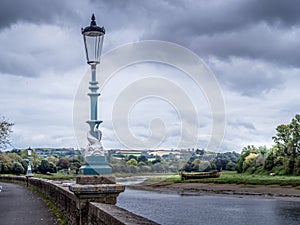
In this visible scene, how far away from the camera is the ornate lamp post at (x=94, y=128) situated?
791 cm

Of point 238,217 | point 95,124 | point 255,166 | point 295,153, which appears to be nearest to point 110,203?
point 95,124

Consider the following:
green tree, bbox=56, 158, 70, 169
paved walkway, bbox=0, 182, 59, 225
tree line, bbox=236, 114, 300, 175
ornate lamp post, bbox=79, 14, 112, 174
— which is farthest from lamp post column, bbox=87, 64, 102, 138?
green tree, bbox=56, 158, 70, 169

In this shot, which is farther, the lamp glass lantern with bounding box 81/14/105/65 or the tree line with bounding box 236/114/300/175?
the tree line with bounding box 236/114/300/175

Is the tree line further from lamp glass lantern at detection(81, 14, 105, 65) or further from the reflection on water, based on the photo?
lamp glass lantern at detection(81, 14, 105, 65)

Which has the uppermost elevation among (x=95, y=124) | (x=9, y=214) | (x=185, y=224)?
(x=95, y=124)

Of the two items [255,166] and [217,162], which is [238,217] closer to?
[255,166]

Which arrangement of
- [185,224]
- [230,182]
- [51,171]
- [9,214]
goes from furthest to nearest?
1. [51,171]
2. [230,182]
3. [185,224]
4. [9,214]

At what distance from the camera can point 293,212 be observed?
2870cm

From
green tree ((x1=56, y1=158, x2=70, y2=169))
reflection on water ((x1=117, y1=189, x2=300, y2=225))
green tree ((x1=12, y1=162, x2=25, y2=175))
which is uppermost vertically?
green tree ((x1=56, y1=158, x2=70, y2=169))

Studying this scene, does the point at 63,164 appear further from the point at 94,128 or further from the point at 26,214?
the point at 94,128

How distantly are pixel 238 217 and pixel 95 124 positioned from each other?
2103 cm

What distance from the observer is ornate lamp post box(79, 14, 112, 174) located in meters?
7.91

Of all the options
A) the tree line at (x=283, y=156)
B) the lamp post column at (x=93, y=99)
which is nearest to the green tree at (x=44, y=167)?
the tree line at (x=283, y=156)

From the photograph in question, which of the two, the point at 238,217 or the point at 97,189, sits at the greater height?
the point at 97,189
